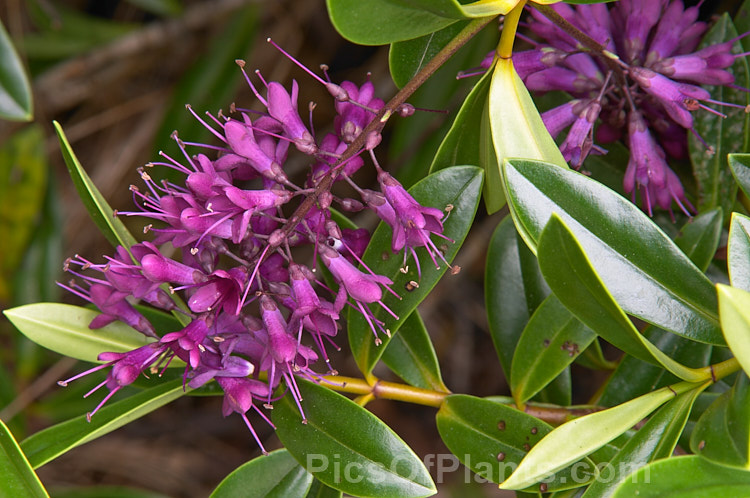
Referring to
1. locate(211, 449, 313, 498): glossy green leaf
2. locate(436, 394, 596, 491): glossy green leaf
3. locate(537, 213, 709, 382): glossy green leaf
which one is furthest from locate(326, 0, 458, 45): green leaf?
locate(211, 449, 313, 498): glossy green leaf

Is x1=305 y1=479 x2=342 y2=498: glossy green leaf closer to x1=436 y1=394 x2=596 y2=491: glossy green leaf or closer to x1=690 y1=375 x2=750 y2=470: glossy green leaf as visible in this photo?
x1=436 y1=394 x2=596 y2=491: glossy green leaf

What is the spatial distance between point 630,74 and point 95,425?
896 mm

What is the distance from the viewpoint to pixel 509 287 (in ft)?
3.79

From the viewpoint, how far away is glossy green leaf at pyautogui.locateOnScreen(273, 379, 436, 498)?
857mm

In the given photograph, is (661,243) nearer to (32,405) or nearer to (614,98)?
(614,98)

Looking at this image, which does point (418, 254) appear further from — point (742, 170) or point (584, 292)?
point (742, 170)

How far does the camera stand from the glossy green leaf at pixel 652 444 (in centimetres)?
80

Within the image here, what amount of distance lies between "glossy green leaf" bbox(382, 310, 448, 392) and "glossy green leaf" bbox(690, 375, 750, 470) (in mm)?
417

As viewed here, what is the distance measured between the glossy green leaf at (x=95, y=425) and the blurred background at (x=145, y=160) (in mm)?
683

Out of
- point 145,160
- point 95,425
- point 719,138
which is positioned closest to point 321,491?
point 95,425

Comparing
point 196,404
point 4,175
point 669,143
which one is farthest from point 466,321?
point 4,175

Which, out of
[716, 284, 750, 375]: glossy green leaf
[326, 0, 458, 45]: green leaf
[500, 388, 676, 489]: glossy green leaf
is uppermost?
[326, 0, 458, 45]: green leaf

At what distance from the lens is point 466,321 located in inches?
95.3

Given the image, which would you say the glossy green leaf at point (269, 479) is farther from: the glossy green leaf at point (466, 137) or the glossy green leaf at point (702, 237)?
the glossy green leaf at point (702, 237)
